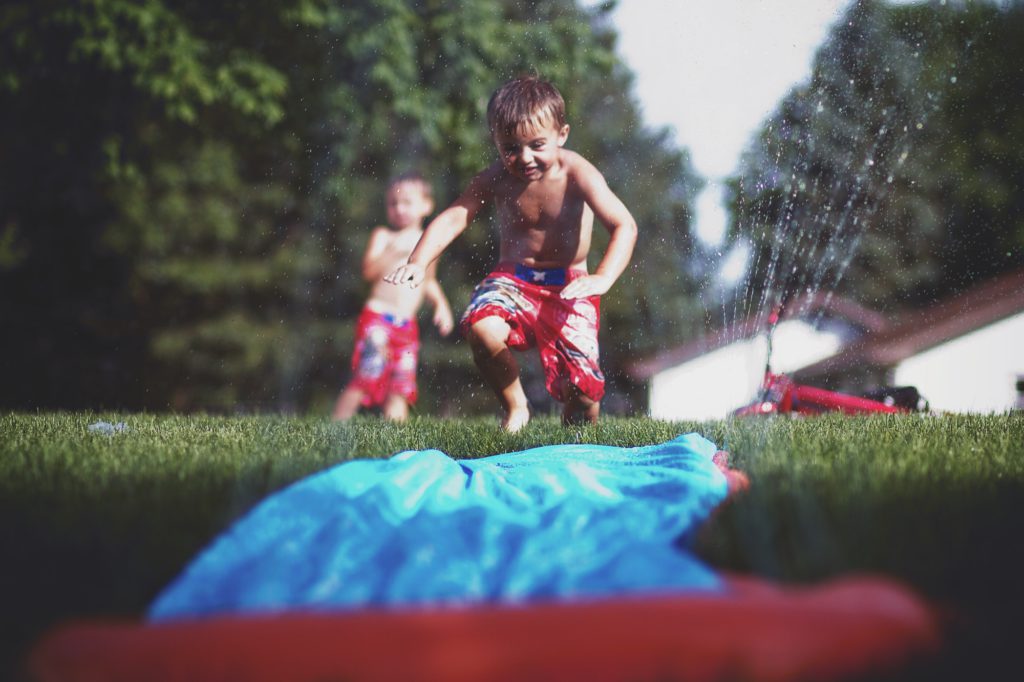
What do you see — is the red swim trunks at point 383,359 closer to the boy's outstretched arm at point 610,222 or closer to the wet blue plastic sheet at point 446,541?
the boy's outstretched arm at point 610,222

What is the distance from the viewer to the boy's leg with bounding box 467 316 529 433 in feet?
13.1

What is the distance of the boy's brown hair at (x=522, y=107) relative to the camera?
3.77 metres

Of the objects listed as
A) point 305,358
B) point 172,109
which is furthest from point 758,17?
point 305,358

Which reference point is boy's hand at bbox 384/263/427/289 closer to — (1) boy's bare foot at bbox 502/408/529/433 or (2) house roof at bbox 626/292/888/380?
(1) boy's bare foot at bbox 502/408/529/433

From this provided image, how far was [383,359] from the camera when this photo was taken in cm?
607

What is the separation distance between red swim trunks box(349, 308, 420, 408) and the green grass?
7.98 ft

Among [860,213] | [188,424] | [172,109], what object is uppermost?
[860,213]

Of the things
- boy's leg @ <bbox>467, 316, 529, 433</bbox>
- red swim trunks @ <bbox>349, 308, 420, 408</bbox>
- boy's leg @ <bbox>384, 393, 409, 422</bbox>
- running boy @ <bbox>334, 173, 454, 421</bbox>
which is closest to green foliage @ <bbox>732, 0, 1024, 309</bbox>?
running boy @ <bbox>334, 173, 454, 421</bbox>

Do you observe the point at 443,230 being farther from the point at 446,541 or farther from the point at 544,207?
the point at 446,541

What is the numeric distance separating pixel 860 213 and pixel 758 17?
33.7 feet

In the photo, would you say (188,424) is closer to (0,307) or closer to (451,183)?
(451,183)

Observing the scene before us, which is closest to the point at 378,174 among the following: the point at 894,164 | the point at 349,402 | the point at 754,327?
the point at 754,327

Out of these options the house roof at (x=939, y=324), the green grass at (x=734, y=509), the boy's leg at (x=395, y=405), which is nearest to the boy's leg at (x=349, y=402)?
the boy's leg at (x=395, y=405)

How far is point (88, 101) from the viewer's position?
9.18 metres
